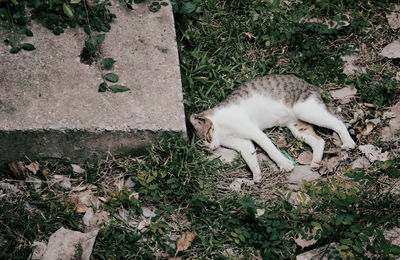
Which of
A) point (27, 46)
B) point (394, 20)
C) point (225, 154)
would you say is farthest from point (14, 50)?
point (394, 20)

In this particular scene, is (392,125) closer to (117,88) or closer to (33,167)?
(117,88)

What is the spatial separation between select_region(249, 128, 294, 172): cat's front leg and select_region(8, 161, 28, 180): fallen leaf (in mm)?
2000

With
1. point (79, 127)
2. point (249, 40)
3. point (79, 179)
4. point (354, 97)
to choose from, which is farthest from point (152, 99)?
point (354, 97)

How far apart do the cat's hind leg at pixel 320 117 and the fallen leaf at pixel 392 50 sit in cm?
121

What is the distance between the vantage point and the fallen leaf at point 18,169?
124 inches

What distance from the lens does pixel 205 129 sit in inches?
142

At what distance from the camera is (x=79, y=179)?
3.27 meters

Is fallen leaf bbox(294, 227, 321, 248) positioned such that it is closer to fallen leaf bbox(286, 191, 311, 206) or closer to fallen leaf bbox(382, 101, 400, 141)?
fallen leaf bbox(286, 191, 311, 206)

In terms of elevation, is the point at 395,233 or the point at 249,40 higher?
the point at 249,40

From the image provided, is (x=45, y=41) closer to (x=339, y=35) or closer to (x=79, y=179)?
(x=79, y=179)

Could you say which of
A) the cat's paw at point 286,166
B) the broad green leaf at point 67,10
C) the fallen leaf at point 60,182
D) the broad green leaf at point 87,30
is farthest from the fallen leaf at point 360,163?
the broad green leaf at point 67,10

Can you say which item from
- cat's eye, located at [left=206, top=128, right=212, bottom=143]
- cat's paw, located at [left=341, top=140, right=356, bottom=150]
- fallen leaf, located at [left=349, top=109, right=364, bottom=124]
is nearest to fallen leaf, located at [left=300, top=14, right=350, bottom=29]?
fallen leaf, located at [left=349, top=109, right=364, bottom=124]

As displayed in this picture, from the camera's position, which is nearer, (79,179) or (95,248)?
(95,248)

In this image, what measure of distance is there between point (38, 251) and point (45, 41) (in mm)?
1803
